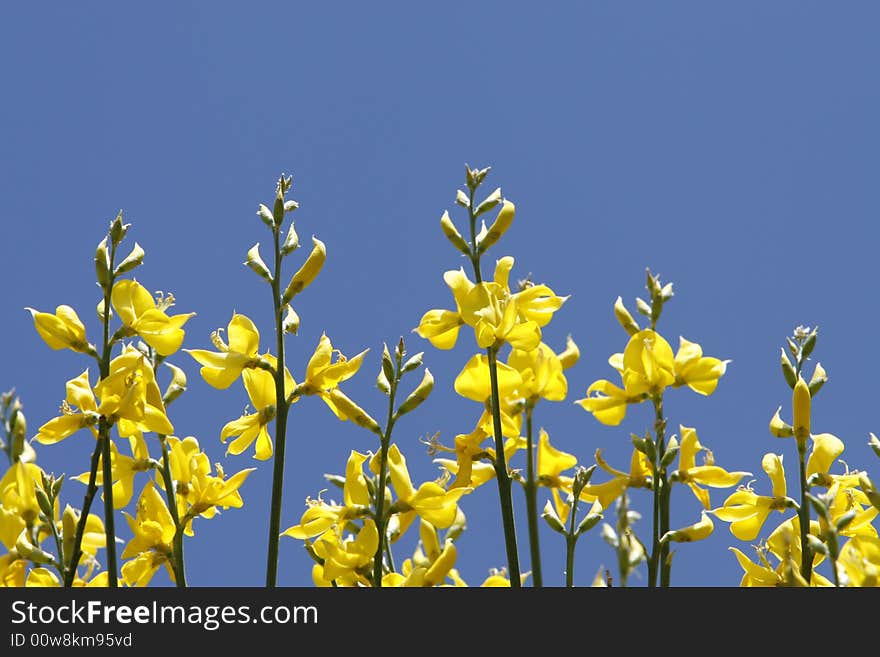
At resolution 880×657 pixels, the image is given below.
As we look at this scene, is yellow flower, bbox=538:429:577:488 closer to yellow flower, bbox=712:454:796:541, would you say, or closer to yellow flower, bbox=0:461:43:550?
yellow flower, bbox=712:454:796:541

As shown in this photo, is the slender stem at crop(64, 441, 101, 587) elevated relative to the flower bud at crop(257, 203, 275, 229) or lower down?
lower down

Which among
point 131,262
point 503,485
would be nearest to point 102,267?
point 131,262

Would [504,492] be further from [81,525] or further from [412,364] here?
[81,525]

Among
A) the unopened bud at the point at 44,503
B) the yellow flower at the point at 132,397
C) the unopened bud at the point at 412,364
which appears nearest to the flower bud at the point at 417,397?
the unopened bud at the point at 412,364

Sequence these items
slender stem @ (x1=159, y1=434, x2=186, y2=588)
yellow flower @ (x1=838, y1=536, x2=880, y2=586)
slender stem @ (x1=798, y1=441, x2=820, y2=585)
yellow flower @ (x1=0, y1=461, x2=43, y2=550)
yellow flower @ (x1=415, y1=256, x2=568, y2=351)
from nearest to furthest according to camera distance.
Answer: yellow flower @ (x1=838, y1=536, x2=880, y2=586)
yellow flower @ (x1=0, y1=461, x2=43, y2=550)
slender stem @ (x1=798, y1=441, x2=820, y2=585)
slender stem @ (x1=159, y1=434, x2=186, y2=588)
yellow flower @ (x1=415, y1=256, x2=568, y2=351)

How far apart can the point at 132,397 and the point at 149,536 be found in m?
0.30

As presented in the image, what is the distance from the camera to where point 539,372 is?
8.34ft

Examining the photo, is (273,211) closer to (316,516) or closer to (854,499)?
(316,516)

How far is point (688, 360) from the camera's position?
257 cm

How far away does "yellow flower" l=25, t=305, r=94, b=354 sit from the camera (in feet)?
7.73

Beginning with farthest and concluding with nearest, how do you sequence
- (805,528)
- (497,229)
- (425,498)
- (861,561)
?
(497,229), (425,498), (805,528), (861,561)

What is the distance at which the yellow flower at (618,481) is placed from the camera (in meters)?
2.47

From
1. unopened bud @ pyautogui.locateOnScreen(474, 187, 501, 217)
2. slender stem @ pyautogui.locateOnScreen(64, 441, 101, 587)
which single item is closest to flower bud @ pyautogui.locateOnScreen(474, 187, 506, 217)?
unopened bud @ pyautogui.locateOnScreen(474, 187, 501, 217)

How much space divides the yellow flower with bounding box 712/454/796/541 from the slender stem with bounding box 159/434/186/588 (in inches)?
42.4
